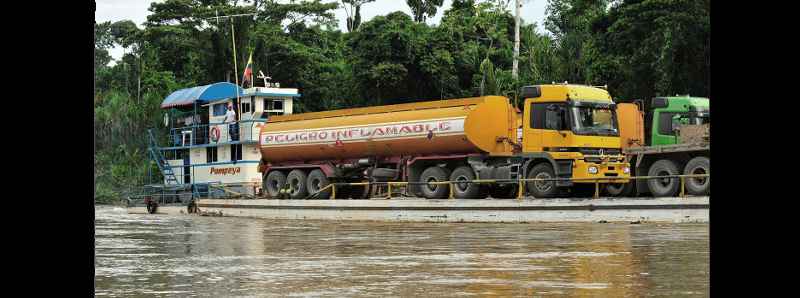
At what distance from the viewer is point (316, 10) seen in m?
64.0

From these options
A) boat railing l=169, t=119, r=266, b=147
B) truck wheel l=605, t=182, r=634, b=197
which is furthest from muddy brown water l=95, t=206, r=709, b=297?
boat railing l=169, t=119, r=266, b=147

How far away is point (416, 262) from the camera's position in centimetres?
1270

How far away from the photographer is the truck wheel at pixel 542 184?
79.5 feet

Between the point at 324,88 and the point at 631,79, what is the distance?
22301 mm

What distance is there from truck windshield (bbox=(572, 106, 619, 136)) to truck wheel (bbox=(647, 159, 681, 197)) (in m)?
1.39

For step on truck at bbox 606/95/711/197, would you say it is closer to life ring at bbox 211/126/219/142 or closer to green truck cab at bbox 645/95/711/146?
green truck cab at bbox 645/95/711/146

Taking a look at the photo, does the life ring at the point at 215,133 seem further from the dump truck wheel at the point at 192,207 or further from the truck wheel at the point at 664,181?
the truck wheel at the point at 664,181

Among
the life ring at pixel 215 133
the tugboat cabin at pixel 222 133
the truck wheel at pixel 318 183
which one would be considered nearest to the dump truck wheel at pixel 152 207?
the tugboat cabin at pixel 222 133

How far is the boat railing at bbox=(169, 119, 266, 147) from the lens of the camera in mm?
36938

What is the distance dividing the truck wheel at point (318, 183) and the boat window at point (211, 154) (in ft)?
29.0

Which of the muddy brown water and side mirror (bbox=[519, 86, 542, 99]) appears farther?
side mirror (bbox=[519, 86, 542, 99])

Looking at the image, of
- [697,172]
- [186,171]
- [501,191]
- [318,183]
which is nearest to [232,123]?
[186,171]
